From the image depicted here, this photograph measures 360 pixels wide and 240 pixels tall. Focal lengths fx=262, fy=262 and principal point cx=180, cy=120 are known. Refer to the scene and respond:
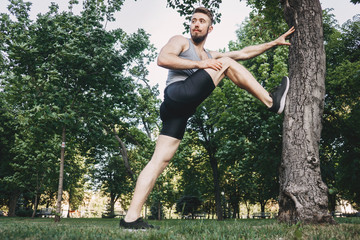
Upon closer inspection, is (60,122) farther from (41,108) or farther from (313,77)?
(313,77)

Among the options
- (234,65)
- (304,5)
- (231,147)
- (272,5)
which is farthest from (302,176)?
(231,147)

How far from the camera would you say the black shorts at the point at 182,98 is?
2762 millimetres

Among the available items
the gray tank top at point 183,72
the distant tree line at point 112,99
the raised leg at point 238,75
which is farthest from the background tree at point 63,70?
the raised leg at point 238,75

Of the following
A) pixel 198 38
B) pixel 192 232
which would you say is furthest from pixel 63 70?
pixel 192 232

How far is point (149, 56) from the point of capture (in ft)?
83.3

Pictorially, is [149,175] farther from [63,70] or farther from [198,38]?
[63,70]

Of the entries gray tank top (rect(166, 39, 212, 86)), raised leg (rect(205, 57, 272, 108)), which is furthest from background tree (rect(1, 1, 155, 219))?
raised leg (rect(205, 57, 272, 108))

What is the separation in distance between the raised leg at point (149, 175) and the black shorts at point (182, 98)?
11 cm

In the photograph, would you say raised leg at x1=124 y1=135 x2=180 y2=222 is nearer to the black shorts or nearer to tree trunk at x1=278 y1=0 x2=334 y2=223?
the black shorts

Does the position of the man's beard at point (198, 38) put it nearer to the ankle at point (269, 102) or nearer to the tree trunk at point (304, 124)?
the ankle at point (269, 102)

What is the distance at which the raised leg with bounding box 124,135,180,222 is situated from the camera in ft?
8.98

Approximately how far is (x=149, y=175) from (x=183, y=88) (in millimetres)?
1000

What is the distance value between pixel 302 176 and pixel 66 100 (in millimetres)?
8968

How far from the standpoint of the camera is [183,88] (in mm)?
2768
